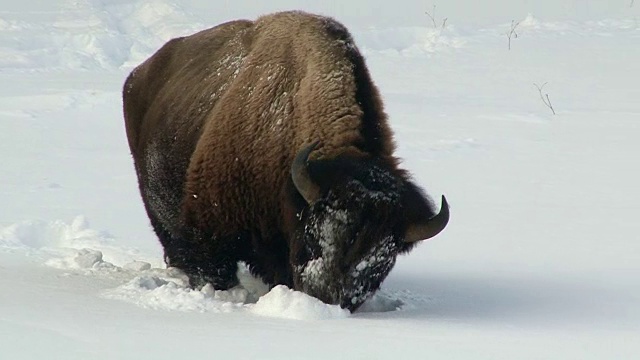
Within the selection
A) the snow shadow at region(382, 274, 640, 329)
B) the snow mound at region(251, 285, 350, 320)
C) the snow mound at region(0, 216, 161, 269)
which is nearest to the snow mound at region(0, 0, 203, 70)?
the snow mound at region(0, 216, 161, 269)

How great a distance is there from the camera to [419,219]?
513 cm

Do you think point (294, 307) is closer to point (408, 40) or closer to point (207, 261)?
point (207, 261)

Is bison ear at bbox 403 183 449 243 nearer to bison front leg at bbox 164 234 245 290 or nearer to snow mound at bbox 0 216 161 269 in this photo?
bison front leg at bbox 164 234 245 290

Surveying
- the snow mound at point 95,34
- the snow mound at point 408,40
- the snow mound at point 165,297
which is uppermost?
the snow mound at point 408,40

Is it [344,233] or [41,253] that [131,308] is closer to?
[344,233]

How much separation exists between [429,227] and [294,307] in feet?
2.50

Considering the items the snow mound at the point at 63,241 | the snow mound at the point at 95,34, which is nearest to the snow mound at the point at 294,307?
the snow mound at the point at 63,241

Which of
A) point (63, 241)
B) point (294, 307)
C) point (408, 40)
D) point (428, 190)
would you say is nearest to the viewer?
point (294, 307)

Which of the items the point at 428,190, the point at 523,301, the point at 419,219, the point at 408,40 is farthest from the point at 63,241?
the point at 408,40

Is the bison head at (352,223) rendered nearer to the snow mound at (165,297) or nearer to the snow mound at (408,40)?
the snow mound at (165,297)

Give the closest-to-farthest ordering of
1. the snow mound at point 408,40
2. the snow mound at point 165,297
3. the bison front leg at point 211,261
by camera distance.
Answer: the snow mound at point 165,297, the bison front leg at point 211,261, the snow mound at point 408,40

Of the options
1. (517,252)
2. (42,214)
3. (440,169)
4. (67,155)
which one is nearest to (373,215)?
(517,252)

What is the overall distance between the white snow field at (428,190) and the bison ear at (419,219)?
388 mm

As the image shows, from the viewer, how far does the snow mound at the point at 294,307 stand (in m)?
4.73
